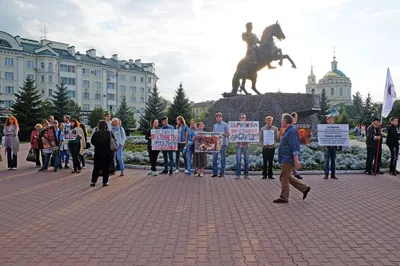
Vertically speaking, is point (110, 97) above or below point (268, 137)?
above

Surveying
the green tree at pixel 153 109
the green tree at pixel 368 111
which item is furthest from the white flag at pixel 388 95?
the green tree at pixel 368 111

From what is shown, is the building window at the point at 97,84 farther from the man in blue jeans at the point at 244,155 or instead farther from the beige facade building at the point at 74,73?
the man in blue jeans at the point at 244,155

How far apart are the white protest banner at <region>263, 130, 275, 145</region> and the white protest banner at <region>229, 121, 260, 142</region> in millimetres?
649

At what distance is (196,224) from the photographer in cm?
616

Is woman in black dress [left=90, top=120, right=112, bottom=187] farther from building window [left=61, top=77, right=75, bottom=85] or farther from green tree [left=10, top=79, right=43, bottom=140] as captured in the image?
building window [left=61, top=77, right=75, bottom=85]

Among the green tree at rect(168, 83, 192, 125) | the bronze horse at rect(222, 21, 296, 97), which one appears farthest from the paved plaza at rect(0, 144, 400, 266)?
the green tree at rect(168, 83, 192, 125)

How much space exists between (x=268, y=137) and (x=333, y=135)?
7.72 ft

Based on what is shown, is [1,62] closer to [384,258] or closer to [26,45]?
[26,45]

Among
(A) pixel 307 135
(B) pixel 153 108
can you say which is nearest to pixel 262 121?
(A) pixel 307 135

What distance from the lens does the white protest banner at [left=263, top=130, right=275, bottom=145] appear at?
10.9 meters

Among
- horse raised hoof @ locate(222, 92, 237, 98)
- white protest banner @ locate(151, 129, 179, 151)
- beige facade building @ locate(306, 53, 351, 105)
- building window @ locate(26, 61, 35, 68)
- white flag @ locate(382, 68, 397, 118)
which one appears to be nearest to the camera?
white protest banner @ locate(151, 129, 179, 151)

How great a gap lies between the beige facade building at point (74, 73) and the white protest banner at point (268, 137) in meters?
56.6

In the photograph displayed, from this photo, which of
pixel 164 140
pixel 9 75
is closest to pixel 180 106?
pixel 164 140

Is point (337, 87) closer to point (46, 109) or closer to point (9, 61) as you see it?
point (9, 61)
